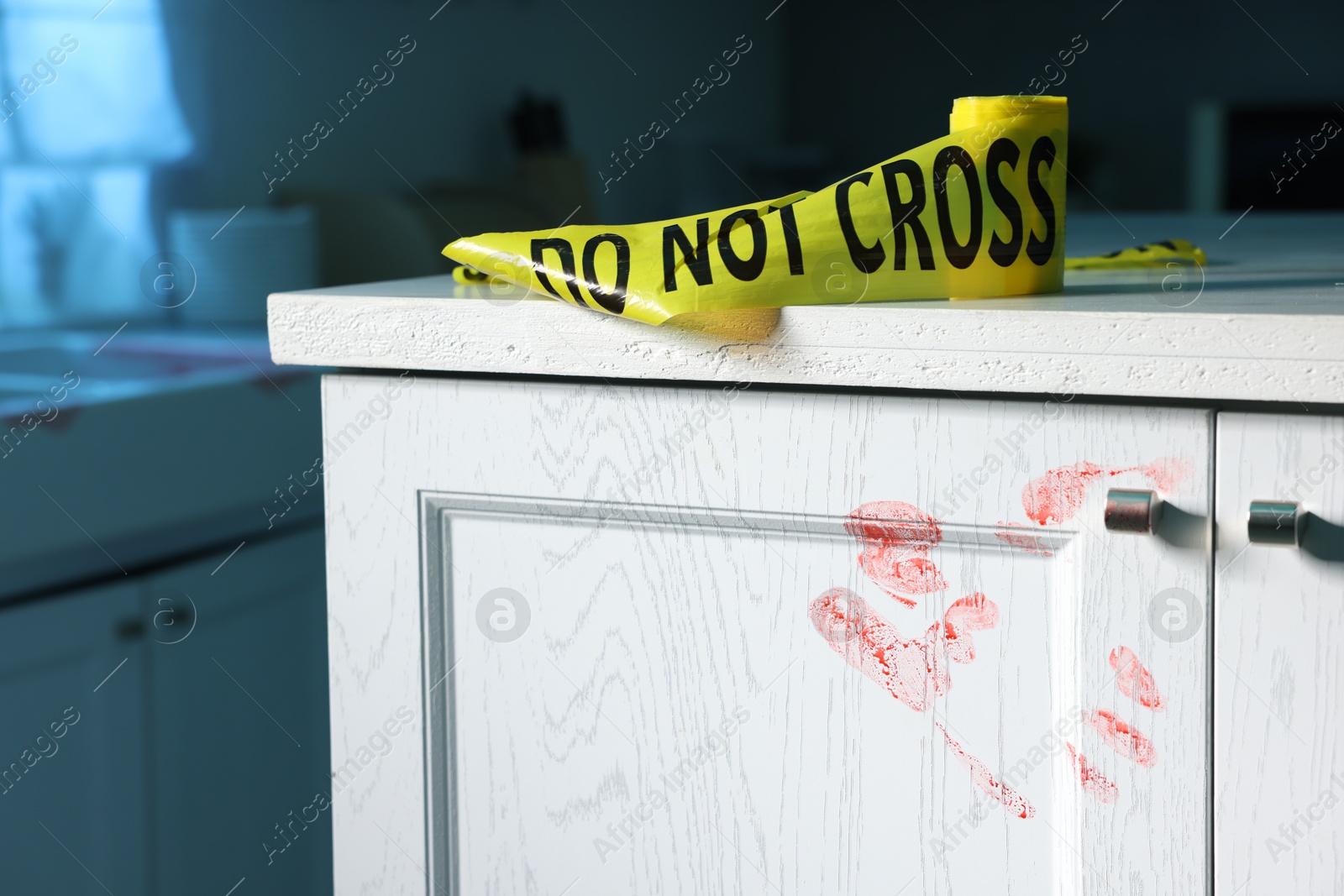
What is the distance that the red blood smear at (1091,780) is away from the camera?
452mm

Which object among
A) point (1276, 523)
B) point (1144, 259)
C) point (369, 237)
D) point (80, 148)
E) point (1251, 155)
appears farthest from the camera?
point (1251, 155)

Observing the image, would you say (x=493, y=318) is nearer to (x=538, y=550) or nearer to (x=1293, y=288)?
(x=538, y=550)


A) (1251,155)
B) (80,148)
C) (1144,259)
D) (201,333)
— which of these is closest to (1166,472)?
(1144,259)

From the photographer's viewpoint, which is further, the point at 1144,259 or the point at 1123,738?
the point at 1144,259

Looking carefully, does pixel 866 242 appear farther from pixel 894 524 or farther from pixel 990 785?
pixel 990 785

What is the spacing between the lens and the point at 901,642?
0.48 meters

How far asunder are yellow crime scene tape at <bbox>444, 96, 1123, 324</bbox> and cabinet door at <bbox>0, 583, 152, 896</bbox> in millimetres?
793

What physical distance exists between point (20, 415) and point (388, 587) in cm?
66

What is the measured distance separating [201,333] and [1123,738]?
4.65 ft

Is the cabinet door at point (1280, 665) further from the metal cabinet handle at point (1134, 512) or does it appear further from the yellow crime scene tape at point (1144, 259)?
the yellow crime scene tape at point (1144, 259)

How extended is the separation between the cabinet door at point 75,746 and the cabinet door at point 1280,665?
98 centimetres

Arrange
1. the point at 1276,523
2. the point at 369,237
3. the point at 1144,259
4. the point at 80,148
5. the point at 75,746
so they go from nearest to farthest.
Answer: the point at 1276,523 < the point at 1144,259 < the point at 75,746 < the point at 80,148 < the point at 369,237

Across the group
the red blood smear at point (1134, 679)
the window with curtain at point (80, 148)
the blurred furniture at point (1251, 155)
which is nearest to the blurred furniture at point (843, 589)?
the red blood smear at point (1134, 679)

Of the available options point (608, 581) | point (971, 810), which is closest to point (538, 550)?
point (608, 581)
